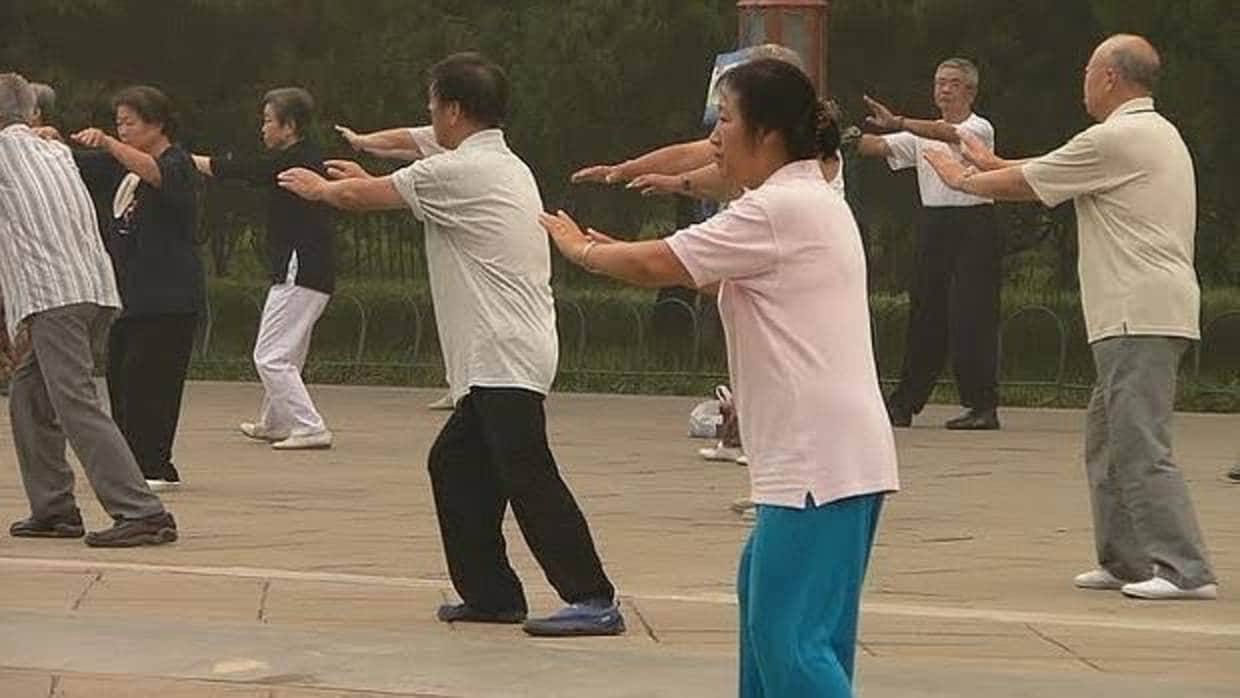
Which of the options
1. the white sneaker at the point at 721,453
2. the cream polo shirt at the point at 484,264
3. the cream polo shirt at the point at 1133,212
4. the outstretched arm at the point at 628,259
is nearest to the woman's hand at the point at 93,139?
the cream polo shirt at the point at 484,264

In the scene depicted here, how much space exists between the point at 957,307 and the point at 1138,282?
776 cm

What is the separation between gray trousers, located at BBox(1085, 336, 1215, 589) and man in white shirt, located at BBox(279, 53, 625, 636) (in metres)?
2.06

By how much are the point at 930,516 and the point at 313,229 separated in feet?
14.8

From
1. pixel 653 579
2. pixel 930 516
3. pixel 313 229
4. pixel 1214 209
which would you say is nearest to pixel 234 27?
pixel 1214 209

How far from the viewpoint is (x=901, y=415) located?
18688mm

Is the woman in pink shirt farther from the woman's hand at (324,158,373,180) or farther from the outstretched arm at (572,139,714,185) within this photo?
the outstretched arm at (572,139,714,185)

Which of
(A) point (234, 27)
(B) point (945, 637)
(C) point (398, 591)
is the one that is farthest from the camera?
(A) point (234, 27)

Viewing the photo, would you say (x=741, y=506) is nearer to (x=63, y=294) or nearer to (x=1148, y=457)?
(x=1148, y=457)

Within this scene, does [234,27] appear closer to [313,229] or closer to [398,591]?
[313,229]

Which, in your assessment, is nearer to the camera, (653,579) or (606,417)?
(653,579)

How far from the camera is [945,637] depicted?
9.73m

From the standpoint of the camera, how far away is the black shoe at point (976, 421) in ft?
61.0

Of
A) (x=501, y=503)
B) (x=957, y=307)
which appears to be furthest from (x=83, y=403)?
(x=957, y=307)

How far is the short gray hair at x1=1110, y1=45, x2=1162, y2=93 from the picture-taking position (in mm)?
10867
